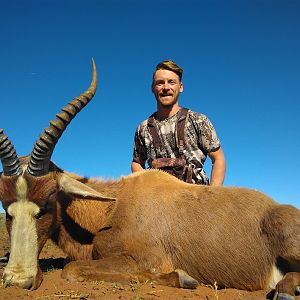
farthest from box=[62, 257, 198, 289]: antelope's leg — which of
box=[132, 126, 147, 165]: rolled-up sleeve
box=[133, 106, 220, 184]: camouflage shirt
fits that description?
box=[132, 126, 147, 165]: rolled-up sleeve

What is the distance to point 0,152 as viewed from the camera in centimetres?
592

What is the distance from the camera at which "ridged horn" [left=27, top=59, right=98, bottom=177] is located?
5.84m

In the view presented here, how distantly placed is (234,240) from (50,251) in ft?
17.5

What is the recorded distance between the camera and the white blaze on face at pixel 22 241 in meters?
5.11

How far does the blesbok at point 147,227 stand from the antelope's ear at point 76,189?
0.05 ft

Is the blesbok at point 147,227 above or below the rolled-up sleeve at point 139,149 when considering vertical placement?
below

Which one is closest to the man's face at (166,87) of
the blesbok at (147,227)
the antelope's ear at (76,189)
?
the blesbok at (147,227)

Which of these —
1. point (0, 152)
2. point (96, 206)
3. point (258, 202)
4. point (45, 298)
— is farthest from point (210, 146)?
point (45, 298)

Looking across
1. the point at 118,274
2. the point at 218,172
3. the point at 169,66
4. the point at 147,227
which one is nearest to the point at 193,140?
the point at 218,172

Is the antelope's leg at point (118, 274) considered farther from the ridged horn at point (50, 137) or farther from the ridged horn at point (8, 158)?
the ridged horn at point (8, 158)

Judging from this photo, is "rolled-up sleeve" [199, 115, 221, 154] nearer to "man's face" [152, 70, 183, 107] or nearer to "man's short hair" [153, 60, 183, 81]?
"man's face" [152, 70, 183, 107]

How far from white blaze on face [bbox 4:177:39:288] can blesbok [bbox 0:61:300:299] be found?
0.5 inches

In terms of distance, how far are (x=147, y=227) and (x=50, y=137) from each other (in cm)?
190

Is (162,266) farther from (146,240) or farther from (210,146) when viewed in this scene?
(210,146)
